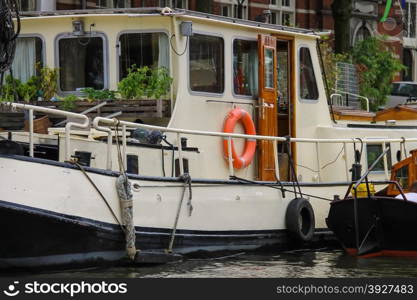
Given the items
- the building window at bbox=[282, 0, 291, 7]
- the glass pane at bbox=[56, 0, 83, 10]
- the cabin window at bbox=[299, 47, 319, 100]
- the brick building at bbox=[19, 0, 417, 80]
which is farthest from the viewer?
the building window at bbox=[282, 0, 291, 7]

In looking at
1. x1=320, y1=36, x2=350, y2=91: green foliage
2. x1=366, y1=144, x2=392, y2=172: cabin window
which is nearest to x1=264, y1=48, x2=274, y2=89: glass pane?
x1=366, y1=144, x2=392, y2=172: cabin window

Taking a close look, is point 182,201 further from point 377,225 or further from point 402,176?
point 402,176

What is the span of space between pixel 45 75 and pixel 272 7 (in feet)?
89.2

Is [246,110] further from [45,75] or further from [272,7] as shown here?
[272,7]

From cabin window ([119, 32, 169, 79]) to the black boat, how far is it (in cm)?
270

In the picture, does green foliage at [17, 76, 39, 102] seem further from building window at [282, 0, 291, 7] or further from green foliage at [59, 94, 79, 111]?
building window at [282, 0, 291, 7]

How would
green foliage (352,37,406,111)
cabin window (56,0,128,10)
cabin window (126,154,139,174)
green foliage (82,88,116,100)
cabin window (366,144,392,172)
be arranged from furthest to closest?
1. cabin window (56,0,128,10)
2. green foliage (352,37,406,111)
3. cabin window (366,144,392,172)
4. green foliage (82,88,116,100)
5. cabin window (126,154,139,174)

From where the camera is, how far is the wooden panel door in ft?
46.5

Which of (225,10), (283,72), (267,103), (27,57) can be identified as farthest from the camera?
(225,10)

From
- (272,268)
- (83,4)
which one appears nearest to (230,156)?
(272,268)

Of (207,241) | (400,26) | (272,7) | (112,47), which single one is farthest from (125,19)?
(400,26)

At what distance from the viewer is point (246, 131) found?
1391cm

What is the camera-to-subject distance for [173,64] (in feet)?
43.9

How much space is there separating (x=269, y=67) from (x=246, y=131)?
37.1 inches
